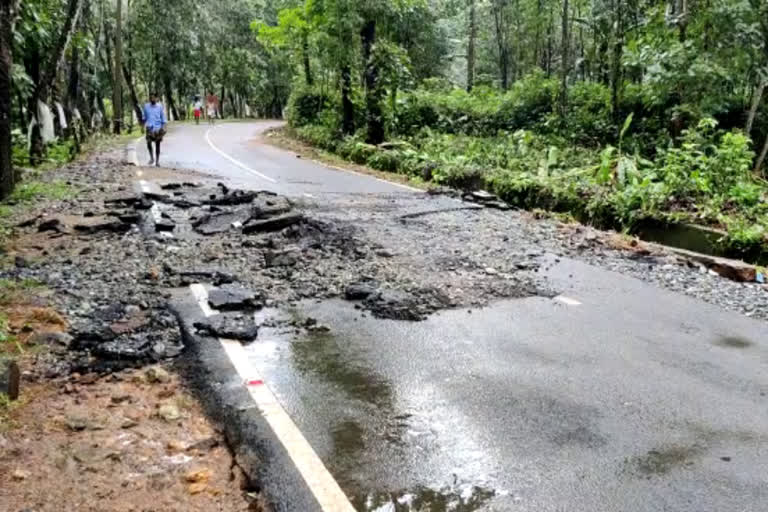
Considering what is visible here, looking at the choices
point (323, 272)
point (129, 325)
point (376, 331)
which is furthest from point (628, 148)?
point (129, 325)

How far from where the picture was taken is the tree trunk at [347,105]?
80.2ft

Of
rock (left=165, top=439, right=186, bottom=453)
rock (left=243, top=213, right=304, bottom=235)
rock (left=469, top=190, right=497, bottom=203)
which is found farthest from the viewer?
rock (left=469, top=190, right=497, bottom=203)

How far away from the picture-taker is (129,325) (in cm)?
582

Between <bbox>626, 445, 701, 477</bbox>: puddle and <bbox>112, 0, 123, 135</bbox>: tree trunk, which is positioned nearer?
<bbox>626, 445, 701, 477</bbox>: puddle

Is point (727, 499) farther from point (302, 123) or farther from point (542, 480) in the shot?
point (302, 123)

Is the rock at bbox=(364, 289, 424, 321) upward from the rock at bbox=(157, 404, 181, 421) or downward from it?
downward

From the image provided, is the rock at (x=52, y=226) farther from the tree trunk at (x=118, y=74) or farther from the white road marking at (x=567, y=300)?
the tree trunk at (x=118, y=74)

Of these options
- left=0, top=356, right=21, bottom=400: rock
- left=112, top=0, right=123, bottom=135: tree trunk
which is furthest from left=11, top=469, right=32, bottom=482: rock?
left=112, top=0, right=123, bottom=135: tree trunk

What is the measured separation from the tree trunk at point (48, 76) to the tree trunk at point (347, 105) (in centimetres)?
924

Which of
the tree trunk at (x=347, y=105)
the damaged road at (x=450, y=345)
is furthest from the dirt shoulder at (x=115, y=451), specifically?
the tree trunk at (x=347, y=105)

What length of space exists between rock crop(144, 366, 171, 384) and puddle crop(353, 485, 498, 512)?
205cm

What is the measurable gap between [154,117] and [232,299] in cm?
1337

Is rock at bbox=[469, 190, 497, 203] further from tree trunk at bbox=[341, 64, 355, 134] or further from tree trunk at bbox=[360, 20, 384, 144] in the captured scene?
tree trunk at bbox=[341, 64, 355, 134]

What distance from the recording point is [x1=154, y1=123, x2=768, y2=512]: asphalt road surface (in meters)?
3.58
